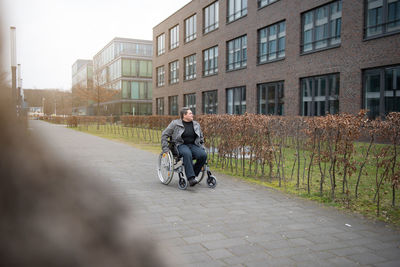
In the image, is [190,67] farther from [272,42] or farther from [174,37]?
[272,42]

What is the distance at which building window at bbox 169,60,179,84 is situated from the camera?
130ft

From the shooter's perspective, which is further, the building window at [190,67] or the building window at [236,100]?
the building window at [190,67]

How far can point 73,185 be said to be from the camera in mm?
692

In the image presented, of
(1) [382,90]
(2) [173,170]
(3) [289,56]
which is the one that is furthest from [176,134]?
(3) [289,56]

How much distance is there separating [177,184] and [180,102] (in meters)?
30.7

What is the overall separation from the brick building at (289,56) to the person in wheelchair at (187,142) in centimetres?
1231

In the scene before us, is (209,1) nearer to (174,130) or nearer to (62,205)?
(174,130)

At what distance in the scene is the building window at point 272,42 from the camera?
76.5 ft

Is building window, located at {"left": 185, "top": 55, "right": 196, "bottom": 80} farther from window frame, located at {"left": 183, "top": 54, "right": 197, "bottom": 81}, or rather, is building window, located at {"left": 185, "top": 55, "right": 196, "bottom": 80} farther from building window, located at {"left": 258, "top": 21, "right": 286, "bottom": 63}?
building window, located at {"left": 258, "top": 21, "right": 286, "bottom": 63}

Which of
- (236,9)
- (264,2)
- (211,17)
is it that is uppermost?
(211,17)

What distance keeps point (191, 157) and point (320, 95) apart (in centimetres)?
1478

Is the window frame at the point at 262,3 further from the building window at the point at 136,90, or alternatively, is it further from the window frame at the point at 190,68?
the building window at the point at 136,90

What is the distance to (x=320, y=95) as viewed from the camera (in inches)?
797

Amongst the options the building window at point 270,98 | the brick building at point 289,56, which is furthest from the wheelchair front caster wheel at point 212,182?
the building window at point 270,98
